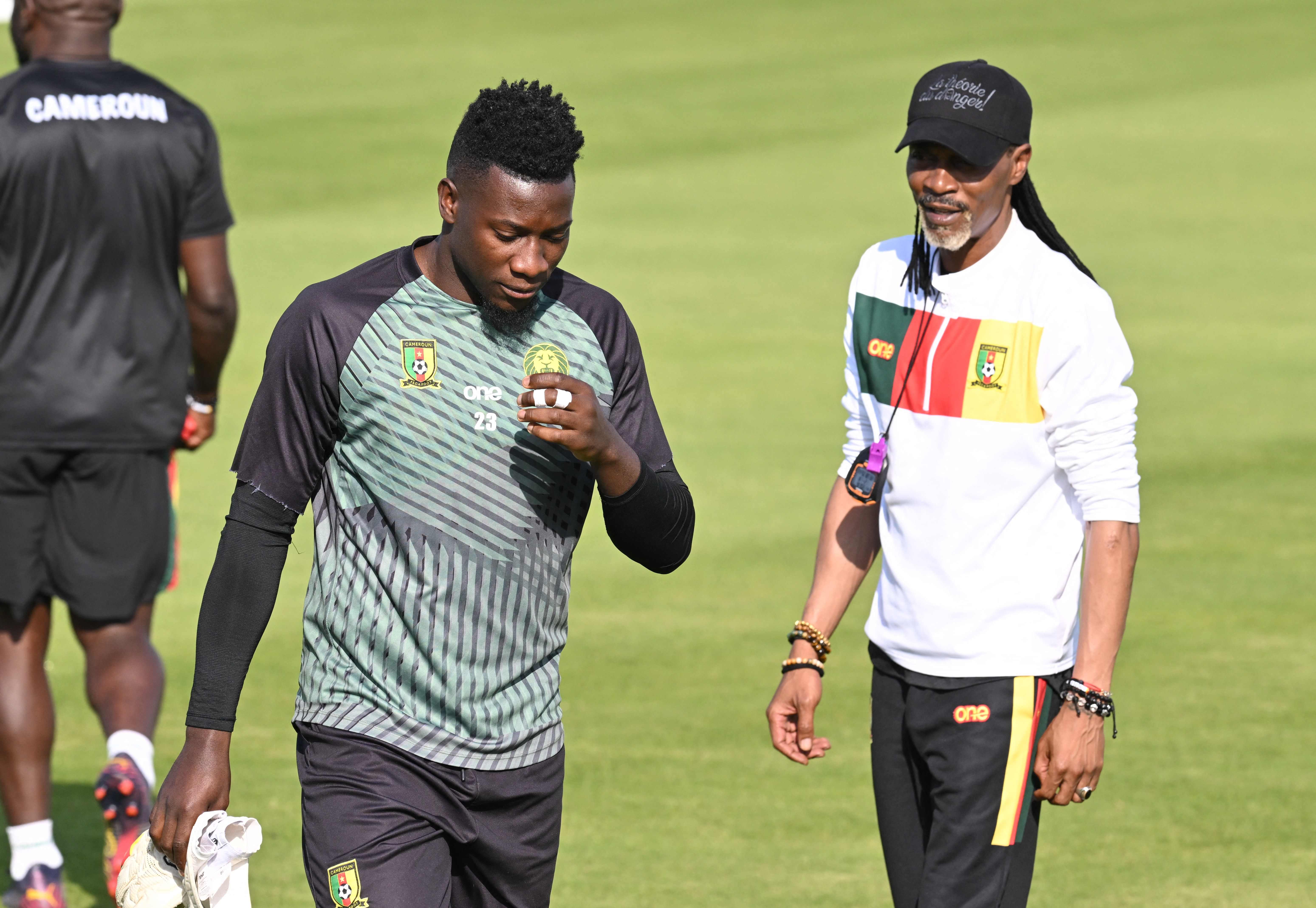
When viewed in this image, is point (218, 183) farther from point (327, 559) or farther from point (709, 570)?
point (709, 570)

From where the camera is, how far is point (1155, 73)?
3544cm

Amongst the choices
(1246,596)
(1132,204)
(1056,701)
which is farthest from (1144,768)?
(1132,204)

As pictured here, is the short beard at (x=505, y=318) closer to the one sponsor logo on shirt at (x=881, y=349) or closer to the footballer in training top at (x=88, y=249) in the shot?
the one sponsor logo on shirt at (x=881, y=349)

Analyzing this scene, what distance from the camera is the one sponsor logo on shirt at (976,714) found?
4879 millimetres

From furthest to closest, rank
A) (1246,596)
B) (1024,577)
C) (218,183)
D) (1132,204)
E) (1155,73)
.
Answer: (1155,73) → (1132,204) → (1246,596) → (218,183) → (1024,577)

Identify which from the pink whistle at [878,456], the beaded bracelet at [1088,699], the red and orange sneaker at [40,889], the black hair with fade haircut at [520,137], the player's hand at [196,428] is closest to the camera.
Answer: the black hair with fade haircut at [520,137]

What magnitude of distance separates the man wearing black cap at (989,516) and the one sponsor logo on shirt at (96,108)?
10.4 feet

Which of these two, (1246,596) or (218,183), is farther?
(1246,596)

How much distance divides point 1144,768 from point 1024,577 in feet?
12.6

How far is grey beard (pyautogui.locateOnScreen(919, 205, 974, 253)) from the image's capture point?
195 inches

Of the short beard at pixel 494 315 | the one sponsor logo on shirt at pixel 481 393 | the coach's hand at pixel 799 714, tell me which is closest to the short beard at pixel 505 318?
the short beard at pixel 494 315

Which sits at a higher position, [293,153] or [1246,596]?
[293,153]

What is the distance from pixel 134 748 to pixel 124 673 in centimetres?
32

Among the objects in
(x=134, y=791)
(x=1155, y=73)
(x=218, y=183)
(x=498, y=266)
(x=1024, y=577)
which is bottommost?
(x=134, y=791)
